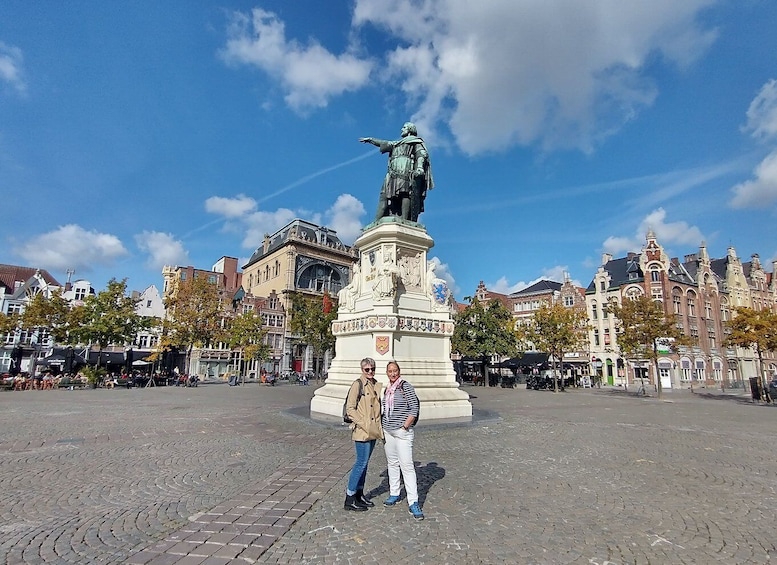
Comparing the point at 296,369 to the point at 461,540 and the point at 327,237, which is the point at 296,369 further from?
the point at 461,540

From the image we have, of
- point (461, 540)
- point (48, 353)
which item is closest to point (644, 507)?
point (461, 540)

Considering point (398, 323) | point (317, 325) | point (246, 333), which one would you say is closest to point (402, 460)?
point (398, 323)

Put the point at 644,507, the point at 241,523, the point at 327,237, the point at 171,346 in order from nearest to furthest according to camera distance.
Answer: the point at 241,523 < the point at 644,507 < the point at 171,346 < the point at 327,237

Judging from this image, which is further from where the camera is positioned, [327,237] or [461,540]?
[327,237]

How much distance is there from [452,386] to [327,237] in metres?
70.6

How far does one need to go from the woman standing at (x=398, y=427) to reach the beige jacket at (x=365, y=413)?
0.13 meters

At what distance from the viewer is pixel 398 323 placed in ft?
39.3

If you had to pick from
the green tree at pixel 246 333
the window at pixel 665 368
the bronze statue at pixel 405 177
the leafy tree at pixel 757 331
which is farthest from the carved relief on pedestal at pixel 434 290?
the window at pixel 665 368

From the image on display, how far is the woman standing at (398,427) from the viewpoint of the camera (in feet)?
16.2

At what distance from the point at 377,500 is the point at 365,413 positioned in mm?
1200

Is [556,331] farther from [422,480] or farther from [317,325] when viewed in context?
[422,480]

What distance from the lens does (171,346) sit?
133 feet

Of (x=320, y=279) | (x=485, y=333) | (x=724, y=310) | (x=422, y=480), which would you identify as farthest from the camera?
(x=320, y=279)

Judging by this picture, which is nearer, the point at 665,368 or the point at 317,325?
the point at 317,325
